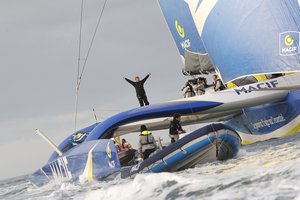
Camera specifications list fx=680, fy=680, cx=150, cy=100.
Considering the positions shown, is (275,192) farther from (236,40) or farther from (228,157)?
(236,40)

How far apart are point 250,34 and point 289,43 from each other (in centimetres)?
116

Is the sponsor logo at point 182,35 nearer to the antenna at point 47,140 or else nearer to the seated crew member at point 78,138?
the seated crew member at point 78,138

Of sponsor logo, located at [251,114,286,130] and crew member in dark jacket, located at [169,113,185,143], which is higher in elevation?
crew member in dark jacket, located at [169,113,185,143]

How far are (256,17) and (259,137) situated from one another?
19.0 ft

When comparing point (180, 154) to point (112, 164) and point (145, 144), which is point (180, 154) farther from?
point (112, 164)

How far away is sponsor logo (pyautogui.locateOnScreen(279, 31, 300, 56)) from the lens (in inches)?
415

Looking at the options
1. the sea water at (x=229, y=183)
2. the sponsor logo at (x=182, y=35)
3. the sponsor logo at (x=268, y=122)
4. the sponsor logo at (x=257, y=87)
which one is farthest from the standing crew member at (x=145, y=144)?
the sponsor logo at (x=182, y=35)

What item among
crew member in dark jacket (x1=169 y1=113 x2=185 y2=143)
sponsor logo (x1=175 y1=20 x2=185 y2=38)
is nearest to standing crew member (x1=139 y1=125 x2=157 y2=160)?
crew member in dark jacket (x1=169 y1=113 x2=185 y2=143)

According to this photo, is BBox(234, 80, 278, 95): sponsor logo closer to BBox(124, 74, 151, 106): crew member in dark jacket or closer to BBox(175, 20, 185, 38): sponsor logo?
BBox(124, 74, 151, 106): crew member in dark jacket

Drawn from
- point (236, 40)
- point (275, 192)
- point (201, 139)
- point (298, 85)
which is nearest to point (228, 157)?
point (201, 139)

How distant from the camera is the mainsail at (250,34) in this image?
10.7 meters

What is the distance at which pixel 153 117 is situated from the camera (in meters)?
15.7

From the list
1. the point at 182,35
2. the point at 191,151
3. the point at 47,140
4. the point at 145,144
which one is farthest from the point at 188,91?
the point at 191,151

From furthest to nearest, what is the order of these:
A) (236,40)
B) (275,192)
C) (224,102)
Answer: (224,102) → (236,40) → (275,192)
